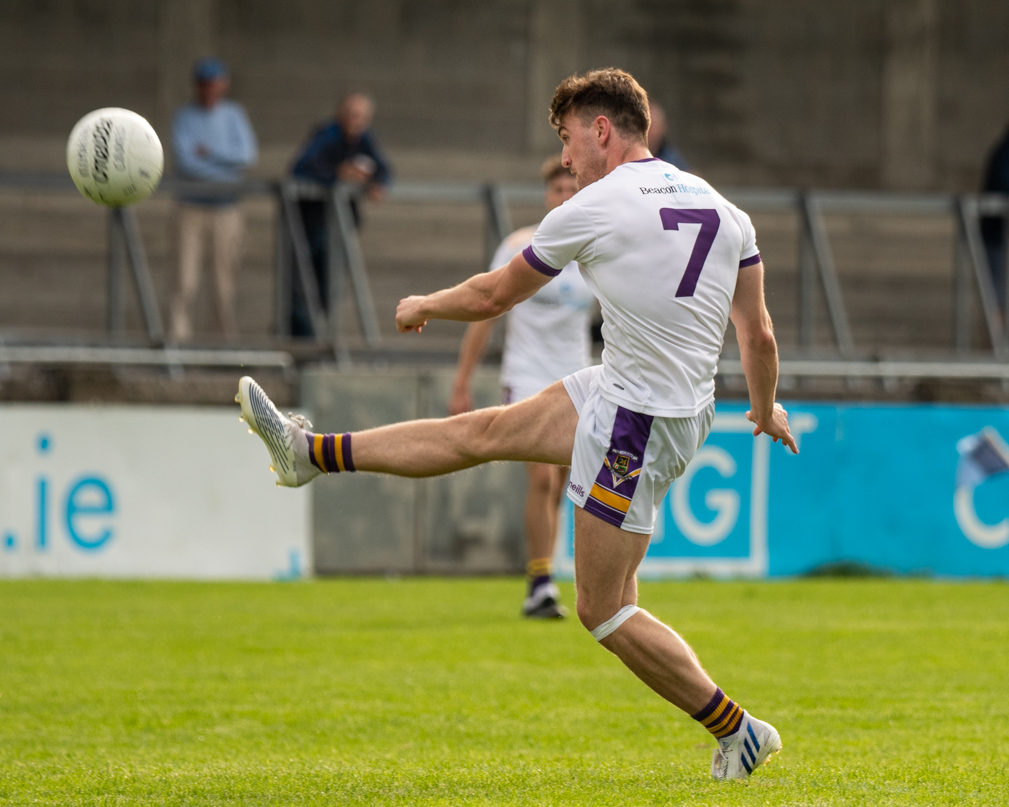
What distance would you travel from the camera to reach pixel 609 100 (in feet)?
17.3

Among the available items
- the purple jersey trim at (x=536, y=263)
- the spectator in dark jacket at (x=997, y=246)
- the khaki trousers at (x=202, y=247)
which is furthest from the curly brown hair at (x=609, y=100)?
the spectator in dark jacket at (x=997, y=246)

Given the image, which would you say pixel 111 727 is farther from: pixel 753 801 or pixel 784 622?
pixel 784 622

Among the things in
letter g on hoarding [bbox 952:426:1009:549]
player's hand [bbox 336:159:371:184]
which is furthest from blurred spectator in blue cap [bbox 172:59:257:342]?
letter g on hoarding [bbox 952:426:1009:549]

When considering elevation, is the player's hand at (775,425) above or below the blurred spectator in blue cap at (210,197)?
below

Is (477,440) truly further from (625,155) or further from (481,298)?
(625,155)

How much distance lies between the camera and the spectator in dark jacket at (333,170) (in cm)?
1272

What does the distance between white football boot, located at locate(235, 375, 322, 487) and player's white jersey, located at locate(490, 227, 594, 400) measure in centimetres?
409

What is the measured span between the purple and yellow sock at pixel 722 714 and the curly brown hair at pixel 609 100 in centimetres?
189

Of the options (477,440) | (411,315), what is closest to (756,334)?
(477,440)

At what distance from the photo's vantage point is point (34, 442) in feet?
38.6

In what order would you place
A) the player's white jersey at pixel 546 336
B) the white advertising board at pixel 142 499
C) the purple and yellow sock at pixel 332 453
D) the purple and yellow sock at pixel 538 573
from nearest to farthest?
1. the purple and yellow sock at pixel 332 453
2. the purple and yellow sock at pixel 538 573
3. the player's white jersey at pixel 546 336
4. the white advertising board at pixel 142 499

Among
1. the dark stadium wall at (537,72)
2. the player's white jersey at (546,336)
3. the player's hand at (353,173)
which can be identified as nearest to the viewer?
the player's white jersey at (546,336)

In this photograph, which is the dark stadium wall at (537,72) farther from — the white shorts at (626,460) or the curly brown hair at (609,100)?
the white shorts at (626,460)

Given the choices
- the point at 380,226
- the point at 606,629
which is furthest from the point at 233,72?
the point at 606,629
